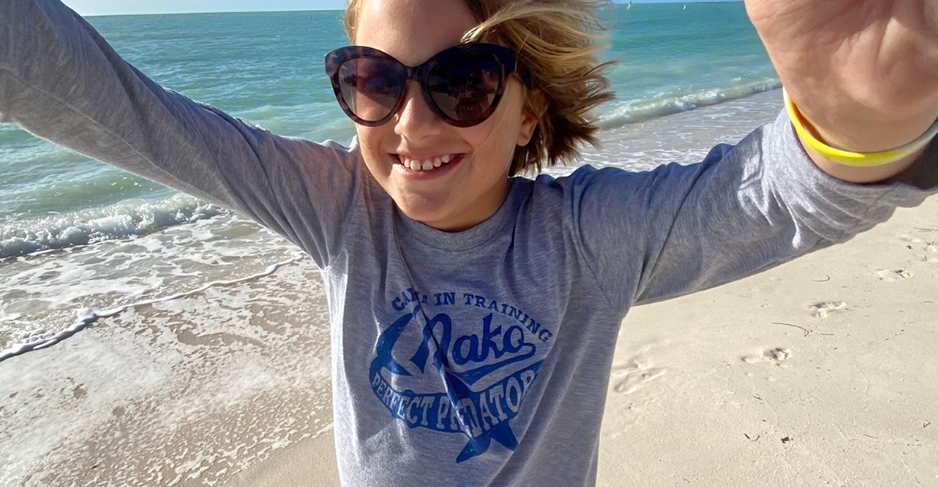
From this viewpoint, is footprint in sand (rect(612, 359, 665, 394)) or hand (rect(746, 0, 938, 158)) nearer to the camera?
hand (rect(746, 0, 938, 158))

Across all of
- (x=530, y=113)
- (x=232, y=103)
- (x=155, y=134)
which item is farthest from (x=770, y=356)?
(x=232, y=103)

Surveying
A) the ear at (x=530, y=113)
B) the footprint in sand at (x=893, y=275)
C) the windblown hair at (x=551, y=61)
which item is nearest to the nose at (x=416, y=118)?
the windblown hair at (x=551, y=61)

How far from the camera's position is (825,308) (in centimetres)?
376

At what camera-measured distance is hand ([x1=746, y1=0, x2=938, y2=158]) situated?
780 millimetres

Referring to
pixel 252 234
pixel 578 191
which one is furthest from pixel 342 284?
pixel 252 234

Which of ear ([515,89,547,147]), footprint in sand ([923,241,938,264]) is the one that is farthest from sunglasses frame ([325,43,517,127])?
footprint in sand ([923,241,938,264])

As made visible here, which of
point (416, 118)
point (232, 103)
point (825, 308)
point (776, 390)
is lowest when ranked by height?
point (825, 308)

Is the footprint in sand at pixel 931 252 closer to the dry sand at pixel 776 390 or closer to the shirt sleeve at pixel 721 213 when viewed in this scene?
the dry sand at pixel 776 390

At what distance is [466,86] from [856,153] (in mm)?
741

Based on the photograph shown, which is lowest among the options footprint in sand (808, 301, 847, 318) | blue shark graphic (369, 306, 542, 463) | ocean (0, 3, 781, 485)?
footprint in sand (808, 301, 847, 318)

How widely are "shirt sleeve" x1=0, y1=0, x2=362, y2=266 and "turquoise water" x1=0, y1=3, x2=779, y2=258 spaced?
2.95 feet

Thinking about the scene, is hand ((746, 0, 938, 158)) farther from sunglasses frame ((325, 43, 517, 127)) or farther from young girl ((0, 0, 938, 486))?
sunglasses frame ((325, 43, 517, 127))

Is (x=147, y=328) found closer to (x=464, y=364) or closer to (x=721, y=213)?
→ (x=464, y=364)

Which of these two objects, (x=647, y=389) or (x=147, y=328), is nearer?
(x=647, y=389)
